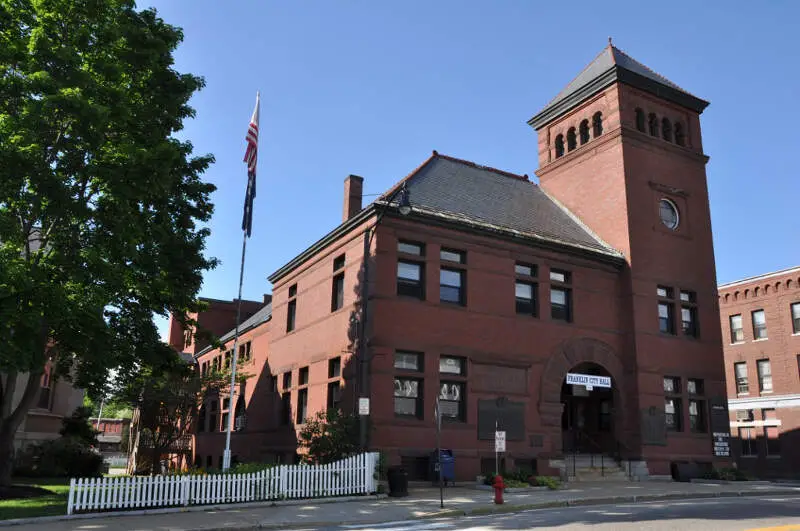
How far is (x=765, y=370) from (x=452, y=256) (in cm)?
3037

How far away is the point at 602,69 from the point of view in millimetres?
34250

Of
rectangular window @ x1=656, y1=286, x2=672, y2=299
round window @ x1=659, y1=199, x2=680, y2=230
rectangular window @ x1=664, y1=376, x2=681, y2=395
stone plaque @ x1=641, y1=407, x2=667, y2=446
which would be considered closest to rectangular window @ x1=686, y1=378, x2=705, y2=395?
rectangular window @ x1=664, y1=376, x2=681, y2=395

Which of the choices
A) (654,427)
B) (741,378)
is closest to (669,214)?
(654,427)

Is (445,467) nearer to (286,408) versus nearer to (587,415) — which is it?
(587,415)

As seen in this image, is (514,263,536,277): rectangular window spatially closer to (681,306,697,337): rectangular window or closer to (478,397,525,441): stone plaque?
(478,397,525,441): stone plaque

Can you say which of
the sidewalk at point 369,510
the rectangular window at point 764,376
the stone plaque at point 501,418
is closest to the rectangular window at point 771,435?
the rectangular window at point 764,376

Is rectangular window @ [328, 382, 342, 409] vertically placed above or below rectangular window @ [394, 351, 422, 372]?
below

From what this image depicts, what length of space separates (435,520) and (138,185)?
12075 millimetres

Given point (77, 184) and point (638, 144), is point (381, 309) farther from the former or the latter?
point (638, 144)

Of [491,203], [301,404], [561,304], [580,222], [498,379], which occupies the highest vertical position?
[580,222]

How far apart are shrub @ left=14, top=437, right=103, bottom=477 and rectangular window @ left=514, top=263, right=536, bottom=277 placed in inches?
841

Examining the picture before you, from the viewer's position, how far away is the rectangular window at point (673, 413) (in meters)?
29.9

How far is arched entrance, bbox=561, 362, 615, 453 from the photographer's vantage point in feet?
97.7

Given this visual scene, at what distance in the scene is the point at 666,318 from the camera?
31484 millimetres
